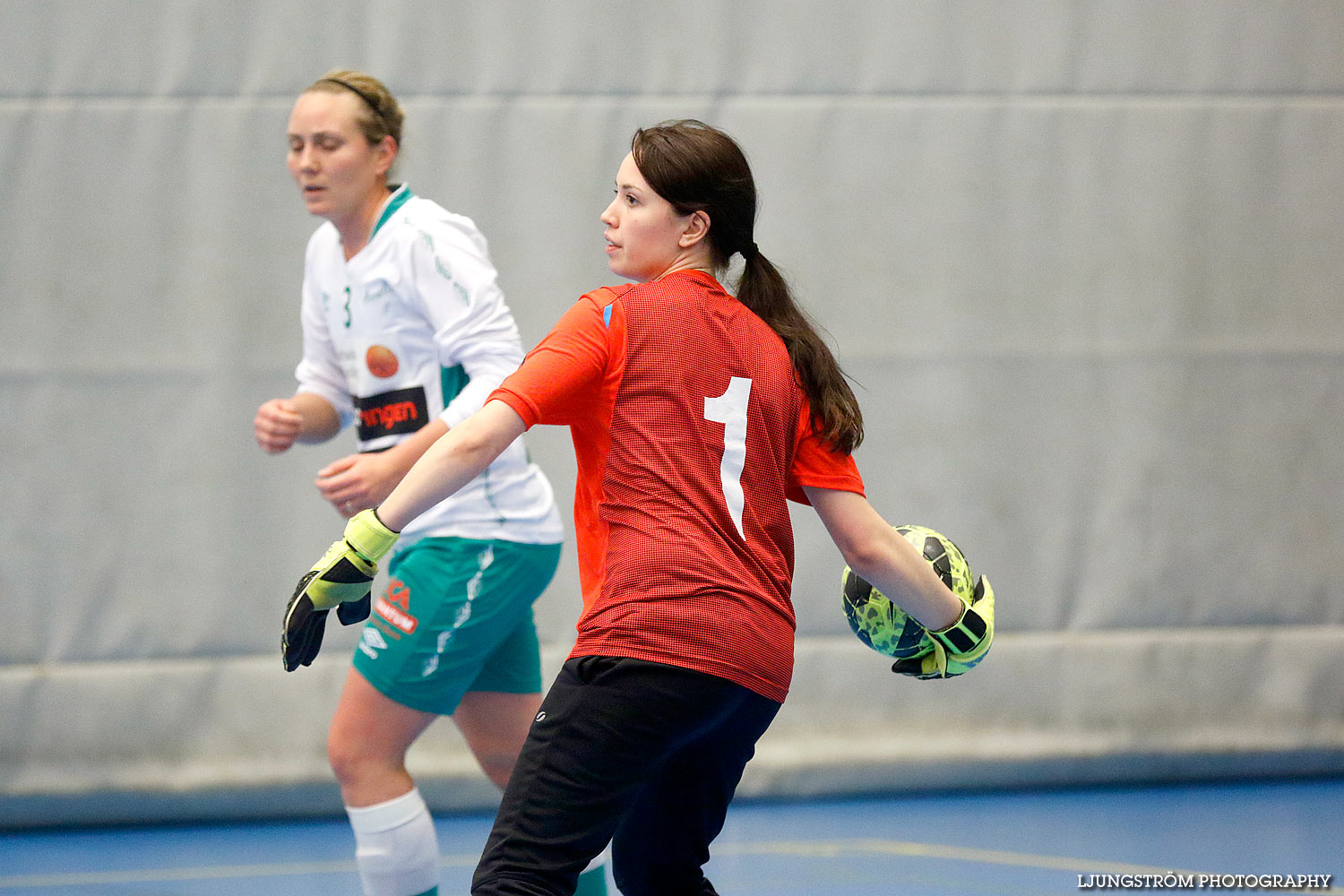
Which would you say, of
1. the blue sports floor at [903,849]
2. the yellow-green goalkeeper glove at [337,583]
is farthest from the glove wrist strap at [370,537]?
the blue sports floor at [903,849]

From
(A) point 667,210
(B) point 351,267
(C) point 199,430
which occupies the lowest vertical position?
(C) point 199,430

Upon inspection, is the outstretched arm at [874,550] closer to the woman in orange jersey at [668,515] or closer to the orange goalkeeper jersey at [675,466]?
the woman in orange jersey at [668,515]

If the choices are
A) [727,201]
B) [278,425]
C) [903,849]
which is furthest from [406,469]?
[903,849]

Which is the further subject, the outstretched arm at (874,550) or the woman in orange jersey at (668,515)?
the outstretched arm at (874,550)

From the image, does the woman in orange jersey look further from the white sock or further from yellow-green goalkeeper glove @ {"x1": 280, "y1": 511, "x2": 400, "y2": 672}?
the white sock

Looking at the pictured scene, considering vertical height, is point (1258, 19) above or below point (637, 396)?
above

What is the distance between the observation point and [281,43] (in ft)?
13.8

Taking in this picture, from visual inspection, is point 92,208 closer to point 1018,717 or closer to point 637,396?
point 637,396

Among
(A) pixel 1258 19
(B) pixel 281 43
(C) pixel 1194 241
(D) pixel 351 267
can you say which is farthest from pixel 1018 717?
(B) pixel 281 43

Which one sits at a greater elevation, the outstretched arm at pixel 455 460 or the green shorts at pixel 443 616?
the outstretched arm at pixel 455 460

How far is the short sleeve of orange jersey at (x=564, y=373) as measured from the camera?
1788 mm

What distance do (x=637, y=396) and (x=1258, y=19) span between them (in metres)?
3.68

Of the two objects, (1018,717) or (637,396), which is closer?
(637,396)

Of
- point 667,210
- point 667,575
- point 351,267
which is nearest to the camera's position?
point 667,575
